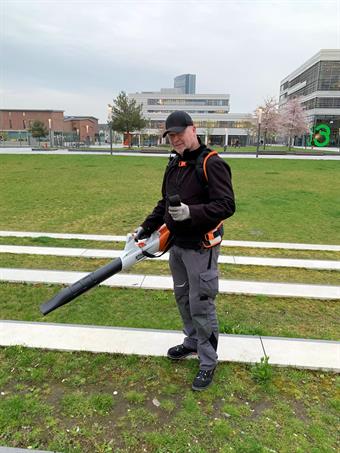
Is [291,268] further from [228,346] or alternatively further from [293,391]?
[293,391]

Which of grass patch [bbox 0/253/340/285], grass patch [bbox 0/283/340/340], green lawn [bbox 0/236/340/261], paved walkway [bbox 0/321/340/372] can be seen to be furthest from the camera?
green lawn [bbox 0/236/340/261]

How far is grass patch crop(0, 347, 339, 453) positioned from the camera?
216cm

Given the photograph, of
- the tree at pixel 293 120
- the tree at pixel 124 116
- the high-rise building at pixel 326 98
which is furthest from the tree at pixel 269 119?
the tree at pixel 124 116

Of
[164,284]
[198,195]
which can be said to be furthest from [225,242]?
[198,195]

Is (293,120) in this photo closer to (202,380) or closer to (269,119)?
(269,119)

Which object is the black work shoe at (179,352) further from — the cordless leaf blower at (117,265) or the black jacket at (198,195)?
the black jacket at (198,195)

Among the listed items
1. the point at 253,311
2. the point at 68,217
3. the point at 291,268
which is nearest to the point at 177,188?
the point at 253,311

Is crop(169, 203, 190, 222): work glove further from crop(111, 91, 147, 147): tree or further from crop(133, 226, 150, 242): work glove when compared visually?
crop(111, 91, 147, 147): tree

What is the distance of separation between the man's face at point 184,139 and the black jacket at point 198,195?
4cm

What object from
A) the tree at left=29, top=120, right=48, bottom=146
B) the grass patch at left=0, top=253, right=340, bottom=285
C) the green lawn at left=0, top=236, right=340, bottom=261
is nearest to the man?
the grass patch at left=0, top=253, right=340, bottom=285

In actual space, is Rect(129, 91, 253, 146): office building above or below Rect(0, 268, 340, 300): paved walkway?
above

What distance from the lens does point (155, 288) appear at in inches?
174

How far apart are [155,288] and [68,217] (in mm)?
4845

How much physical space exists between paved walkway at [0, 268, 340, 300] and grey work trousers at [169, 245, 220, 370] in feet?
5.47
